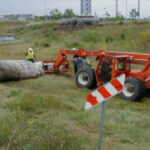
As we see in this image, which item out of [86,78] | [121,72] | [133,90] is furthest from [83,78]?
[133,90]

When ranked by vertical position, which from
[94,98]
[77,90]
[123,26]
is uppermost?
[123,26]

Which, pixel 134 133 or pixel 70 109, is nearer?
pixel 134 133

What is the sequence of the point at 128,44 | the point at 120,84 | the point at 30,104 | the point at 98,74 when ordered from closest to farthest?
the point at 120,84
the point at 30,104
the point at 98,74
the point at 128,44

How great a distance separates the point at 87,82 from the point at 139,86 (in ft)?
Answer: 9.17

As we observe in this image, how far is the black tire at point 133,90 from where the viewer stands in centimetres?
1011

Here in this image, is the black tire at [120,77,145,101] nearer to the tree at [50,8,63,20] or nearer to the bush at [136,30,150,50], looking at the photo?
the bush at [136,30,150,50]

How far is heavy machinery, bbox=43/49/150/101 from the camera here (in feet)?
33.8

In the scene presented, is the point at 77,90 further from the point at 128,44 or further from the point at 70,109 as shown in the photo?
the point at 128,44

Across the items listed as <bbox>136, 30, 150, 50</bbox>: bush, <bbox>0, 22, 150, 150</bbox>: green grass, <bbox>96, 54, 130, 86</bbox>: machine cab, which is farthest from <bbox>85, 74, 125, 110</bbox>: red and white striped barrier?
<bbox>136, 30, 150, 50</bbox>: bush

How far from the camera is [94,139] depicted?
19.4 ft

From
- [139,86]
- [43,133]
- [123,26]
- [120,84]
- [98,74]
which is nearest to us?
[120,84]

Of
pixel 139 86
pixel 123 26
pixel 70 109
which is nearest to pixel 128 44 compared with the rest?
pixel 123 26

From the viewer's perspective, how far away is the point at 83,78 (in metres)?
12.6

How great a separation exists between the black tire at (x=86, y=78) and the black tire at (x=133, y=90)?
1.87 metres
